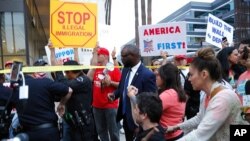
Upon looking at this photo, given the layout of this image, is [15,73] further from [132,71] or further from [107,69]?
[107,69]

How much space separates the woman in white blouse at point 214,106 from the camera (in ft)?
8.99

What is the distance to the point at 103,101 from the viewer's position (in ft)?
21.2

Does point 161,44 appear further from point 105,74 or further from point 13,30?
point 13,30

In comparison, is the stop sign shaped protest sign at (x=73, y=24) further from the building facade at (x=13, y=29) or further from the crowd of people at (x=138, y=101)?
the building facade at (x=13, y=29)

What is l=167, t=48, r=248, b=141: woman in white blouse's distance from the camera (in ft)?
8.99

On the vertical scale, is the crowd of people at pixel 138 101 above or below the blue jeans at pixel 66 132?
above

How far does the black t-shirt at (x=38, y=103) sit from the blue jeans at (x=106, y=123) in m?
2.00

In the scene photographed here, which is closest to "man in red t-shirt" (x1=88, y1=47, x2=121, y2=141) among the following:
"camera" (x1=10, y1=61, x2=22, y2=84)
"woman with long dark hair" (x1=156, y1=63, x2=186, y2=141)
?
"woman with long dark hair" (x1=156, y1=63, x2=186, y2=141)

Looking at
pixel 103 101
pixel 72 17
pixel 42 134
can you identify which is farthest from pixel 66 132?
pixel 72 17

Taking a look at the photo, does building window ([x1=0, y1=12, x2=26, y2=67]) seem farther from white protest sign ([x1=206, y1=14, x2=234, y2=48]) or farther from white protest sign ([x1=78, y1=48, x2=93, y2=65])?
white protest sign ([x1=206, y1=14, x2=234, y2=48])

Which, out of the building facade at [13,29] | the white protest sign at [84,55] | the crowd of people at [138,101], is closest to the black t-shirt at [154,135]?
the crowd of people at [138,101]

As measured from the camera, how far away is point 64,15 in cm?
683

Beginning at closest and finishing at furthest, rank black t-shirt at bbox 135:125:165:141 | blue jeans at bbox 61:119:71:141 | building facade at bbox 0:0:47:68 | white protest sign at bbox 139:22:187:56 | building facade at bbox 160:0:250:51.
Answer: black t-shirt at bbox 135:125:165:141 < blue jeans at bbox 61:119:71:141 < white protest sign at bbox 139:22:187:56 < building facade at bbox 0:0:47:68 < building facade at bbox 160:0:250:51

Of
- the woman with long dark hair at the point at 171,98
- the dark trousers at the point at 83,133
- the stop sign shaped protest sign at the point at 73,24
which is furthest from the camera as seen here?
the stop sign shaped protest sign at the point at 73,24
